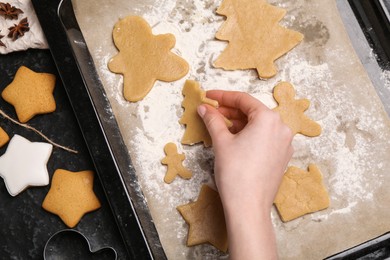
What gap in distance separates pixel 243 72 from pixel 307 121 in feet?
0.78

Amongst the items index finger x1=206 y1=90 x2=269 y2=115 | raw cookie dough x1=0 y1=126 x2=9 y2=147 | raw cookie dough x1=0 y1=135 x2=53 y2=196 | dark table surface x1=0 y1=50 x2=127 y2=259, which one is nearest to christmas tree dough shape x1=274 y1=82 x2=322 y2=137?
index finger x1=206 y1=90 x2=269 y2=115

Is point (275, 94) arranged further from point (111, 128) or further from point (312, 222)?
point (111, 128)

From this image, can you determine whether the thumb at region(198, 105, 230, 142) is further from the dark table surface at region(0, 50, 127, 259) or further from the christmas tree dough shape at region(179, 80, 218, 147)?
the dark table surface at region(0, 50, 127, 259)

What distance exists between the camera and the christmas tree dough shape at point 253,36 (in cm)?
166

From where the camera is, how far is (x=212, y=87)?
166cm

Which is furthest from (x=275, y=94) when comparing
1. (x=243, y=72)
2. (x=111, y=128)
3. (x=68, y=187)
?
(x=68, y=187)

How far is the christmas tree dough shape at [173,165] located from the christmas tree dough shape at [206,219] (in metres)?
0.07

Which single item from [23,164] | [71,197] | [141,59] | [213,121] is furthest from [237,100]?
[23,164]

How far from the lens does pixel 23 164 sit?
1638 millimetres

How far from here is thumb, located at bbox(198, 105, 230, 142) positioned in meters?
1.49

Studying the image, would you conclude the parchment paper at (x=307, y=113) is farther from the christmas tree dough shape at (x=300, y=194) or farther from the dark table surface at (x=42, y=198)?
the dark table surface at (x=42, y=198)

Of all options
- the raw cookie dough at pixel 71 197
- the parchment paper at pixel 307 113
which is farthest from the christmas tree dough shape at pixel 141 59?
the raw cookie dough at pixel 71 197

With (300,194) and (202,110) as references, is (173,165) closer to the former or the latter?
(202,110)

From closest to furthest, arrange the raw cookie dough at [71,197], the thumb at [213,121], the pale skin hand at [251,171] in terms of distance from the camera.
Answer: the pale skin hand at [251,171]
the thumb at [213,121]
the raw cookie dough at [71,197]
